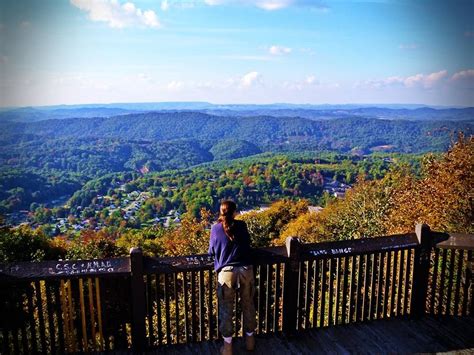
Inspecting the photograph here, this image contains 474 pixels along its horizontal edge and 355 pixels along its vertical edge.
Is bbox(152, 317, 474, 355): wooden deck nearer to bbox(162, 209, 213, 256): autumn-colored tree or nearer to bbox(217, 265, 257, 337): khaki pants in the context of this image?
bbox(217, 265, 257, 337): khaki pants

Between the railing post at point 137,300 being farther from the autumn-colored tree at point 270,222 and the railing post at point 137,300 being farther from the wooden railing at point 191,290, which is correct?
the autumn-colored tree at point 270,222

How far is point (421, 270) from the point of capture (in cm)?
520

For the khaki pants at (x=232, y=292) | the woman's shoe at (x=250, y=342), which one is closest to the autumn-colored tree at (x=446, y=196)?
the woman's shoe at (x=250, y=342)

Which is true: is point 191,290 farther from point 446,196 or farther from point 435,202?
point 435,202

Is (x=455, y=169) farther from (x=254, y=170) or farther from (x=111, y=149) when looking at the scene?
(x=111, y=149)

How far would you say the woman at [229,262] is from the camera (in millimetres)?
4141

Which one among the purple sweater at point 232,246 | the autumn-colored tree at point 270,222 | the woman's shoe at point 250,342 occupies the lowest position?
the autumn-colored tree at point 270,222

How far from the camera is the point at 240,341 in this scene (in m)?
4.73

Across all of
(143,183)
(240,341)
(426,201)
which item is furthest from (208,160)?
(240,341)

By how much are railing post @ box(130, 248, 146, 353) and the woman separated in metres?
0.76

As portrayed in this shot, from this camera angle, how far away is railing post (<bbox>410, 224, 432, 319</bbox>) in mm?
5086

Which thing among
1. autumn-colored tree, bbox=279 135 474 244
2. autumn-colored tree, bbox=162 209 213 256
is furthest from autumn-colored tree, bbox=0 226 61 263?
autumn-colored tree, bbox=279 135 474 244

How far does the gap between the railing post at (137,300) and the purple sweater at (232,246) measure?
2.59 ft

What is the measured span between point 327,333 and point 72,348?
2859 millimetres
